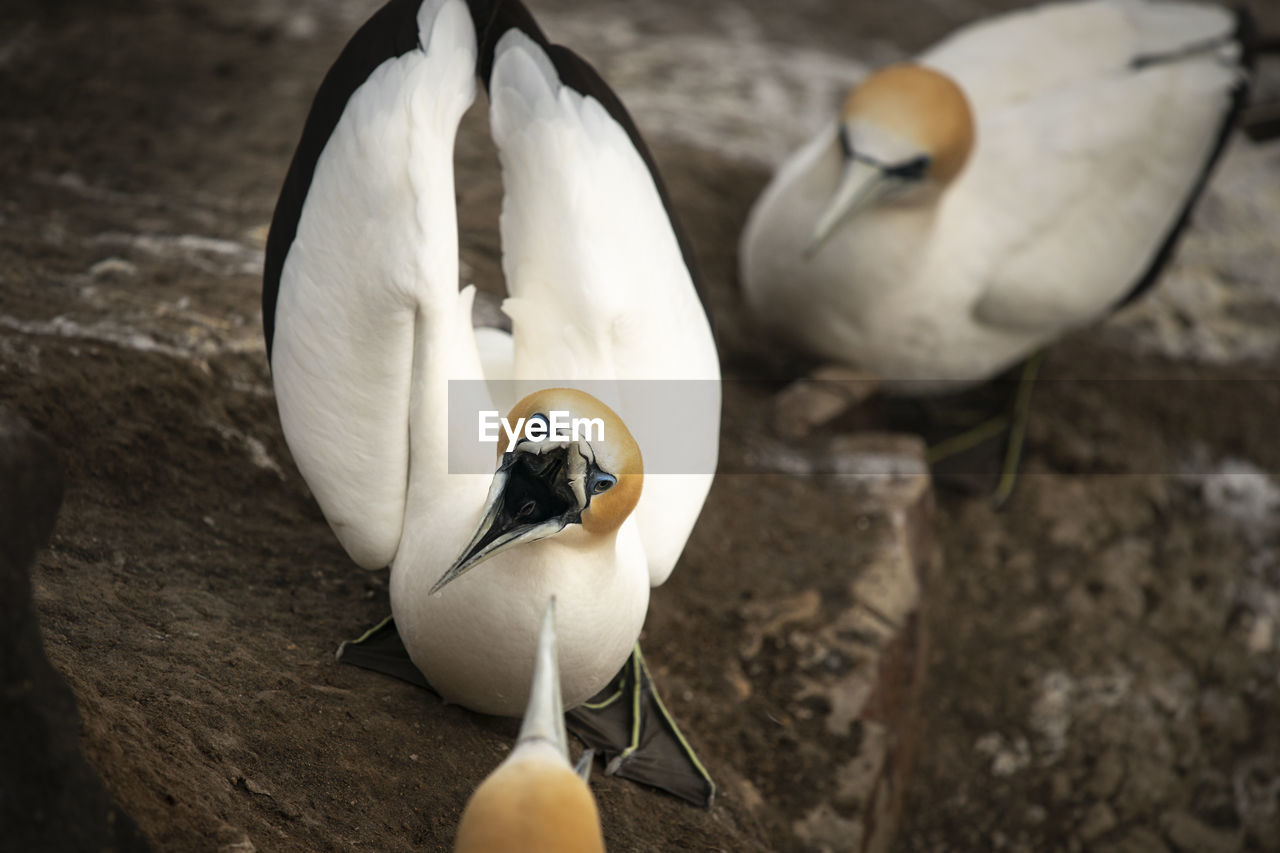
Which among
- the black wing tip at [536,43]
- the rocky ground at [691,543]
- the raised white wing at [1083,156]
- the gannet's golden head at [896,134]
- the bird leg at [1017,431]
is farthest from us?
the bird leg at [1017,431]

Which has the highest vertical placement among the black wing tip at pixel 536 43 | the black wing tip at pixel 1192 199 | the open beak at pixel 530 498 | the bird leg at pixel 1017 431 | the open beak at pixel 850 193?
the black wing tip at pixel 536 43

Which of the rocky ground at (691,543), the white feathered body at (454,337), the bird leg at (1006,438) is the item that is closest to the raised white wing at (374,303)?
the white feathered body at (454,337)

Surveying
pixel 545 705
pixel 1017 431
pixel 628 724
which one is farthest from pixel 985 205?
pixel 545 705

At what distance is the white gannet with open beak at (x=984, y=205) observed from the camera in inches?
171

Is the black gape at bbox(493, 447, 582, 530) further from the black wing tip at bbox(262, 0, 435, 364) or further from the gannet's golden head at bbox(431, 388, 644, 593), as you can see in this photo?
the black wing tip at bbox(262, 0, 435, 364)

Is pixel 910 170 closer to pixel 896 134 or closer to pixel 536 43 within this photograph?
pixel 896 134

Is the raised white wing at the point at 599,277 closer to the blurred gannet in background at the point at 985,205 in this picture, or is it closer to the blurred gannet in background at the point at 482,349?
the blurred gannet in background at the point at 482,349

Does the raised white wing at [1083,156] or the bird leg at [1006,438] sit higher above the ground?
the raised white wing at [1083,156]

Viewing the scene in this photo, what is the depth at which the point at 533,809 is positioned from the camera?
1.75 metres

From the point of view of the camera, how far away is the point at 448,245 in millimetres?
2523

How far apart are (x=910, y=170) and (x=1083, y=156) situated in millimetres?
883

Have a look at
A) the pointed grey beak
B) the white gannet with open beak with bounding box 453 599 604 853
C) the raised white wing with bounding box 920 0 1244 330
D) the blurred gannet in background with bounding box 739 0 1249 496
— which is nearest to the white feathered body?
the pointed grey beak

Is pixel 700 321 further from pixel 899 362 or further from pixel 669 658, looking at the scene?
pixel 899 362

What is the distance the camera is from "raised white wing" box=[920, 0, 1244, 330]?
468 centimetres
